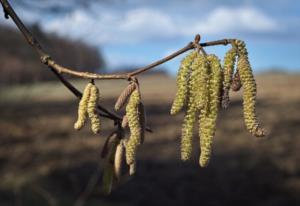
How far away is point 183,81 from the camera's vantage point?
4.71 ft

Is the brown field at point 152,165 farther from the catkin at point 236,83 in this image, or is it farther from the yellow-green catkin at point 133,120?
the catkin at point 236,83

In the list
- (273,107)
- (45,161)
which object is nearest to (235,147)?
(45,161)

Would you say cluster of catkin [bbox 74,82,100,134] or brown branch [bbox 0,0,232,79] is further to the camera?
cluster of catkin [bbox 74,82,100,134]

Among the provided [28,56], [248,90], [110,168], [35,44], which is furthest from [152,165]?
[248,90]

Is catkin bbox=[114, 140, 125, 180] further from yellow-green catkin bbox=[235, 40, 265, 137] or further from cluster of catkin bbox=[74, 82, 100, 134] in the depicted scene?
yellow-green catkin bbox=[235, 40, 265, 137]

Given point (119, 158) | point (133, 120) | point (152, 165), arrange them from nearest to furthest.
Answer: point (133, 120)
point (119, 158)
point (152, 165)

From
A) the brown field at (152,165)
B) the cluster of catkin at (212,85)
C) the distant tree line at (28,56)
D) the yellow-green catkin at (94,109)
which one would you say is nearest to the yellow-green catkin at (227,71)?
the cluster of catkin at (212,85)

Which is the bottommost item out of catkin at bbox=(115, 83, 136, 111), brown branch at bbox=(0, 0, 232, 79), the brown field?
catkin at bbox=(115, 83, 136, 111)

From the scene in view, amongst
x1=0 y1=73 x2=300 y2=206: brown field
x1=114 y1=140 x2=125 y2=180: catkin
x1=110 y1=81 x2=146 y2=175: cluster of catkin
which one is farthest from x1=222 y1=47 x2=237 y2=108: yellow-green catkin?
x1=0 y1=73 x2=300 y2=206: brown field

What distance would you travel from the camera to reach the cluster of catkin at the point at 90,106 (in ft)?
4.98

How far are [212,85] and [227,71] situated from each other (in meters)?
0.05

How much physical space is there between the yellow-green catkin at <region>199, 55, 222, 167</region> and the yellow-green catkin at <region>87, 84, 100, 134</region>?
0.25m

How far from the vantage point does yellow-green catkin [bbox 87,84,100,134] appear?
1516 mm

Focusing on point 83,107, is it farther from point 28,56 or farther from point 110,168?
point 28,56
